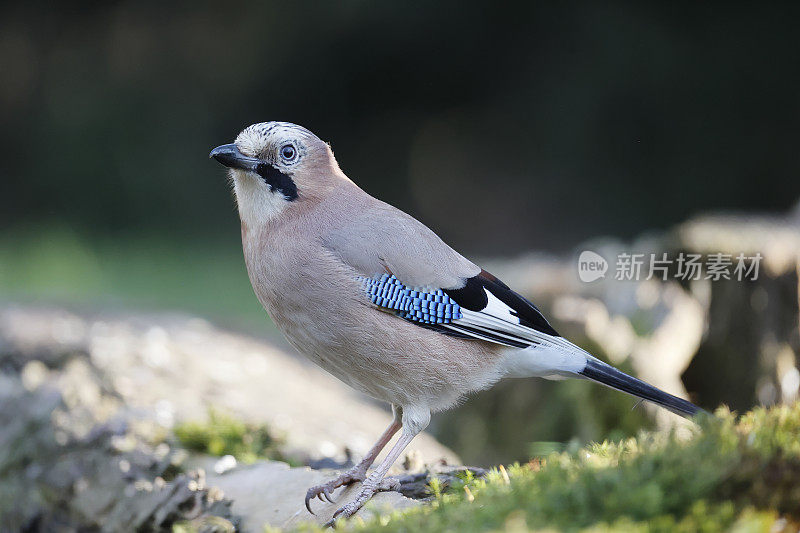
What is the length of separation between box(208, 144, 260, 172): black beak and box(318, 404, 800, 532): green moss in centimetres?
186

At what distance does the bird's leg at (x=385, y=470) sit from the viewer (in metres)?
3.51

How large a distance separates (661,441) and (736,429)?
0.26 m

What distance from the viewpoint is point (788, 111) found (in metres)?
13.4

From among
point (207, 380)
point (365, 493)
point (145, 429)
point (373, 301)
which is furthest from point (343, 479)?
point (207, 380)

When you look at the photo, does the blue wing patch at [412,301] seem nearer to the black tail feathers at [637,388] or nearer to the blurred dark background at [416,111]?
the black tail feathers at [637,388]

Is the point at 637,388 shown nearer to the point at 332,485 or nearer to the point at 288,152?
the point at 332,485

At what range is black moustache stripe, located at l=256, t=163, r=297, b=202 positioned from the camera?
12.8 ft

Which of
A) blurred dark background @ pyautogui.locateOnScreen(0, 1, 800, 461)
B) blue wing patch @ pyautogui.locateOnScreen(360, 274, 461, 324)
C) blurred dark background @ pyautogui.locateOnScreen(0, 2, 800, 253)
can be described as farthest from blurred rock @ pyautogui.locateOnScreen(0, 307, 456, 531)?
blurred dark background @ pyautogui.locateOnScreen(0, 2, 800, 253)

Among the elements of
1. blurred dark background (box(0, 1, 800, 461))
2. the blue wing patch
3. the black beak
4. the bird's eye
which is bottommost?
the blue wing patch

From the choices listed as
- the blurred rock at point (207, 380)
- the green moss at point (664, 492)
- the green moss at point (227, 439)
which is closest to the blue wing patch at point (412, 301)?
the green moss at point (664, 492)

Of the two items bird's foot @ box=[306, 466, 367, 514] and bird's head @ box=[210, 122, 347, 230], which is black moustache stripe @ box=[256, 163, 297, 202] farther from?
bird's foot @ box=[306, 466, 367, 514]

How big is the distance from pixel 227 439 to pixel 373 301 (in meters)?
1.79

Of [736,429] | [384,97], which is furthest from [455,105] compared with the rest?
[736,429]

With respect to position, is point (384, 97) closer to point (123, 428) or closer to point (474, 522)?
point (123, 428)
